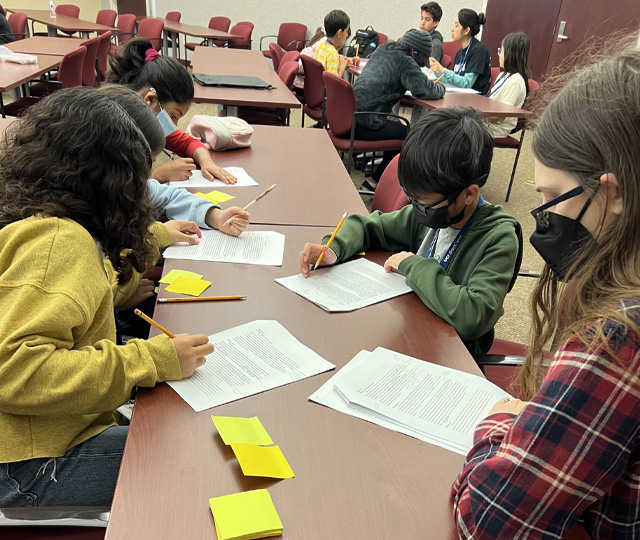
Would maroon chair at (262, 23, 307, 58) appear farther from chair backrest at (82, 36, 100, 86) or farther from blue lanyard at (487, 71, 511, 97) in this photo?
blue lanyard at (487, 71, 511, 97)

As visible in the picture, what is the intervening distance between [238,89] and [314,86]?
44.2 inches

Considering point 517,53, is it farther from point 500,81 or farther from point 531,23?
point 531,23

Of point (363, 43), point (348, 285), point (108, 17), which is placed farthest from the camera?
point (108, 17)

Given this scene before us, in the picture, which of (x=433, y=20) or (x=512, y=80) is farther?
(x=433, y=20)

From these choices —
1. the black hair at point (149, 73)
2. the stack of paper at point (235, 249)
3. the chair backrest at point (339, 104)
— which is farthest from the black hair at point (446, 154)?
the chair backrest at point (339, 104)

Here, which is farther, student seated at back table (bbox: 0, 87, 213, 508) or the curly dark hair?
the curly dark hair

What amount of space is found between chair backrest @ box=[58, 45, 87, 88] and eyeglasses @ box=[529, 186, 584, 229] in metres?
3.86

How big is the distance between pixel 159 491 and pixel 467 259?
98 centimetres

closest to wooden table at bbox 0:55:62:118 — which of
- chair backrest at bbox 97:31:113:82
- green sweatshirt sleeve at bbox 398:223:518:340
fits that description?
chair backrest at bbox 97:31:113:82

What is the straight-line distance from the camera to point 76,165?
3.46ft

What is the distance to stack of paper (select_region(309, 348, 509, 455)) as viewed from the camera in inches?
39.2

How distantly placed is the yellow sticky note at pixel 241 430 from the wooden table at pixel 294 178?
976mm

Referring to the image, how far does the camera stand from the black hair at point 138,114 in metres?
1.41

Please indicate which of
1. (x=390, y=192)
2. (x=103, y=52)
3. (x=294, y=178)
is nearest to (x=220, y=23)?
(x=103, y=52)
